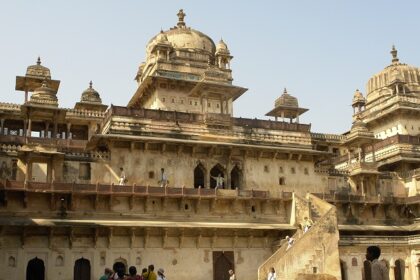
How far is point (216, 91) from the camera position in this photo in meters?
35.1

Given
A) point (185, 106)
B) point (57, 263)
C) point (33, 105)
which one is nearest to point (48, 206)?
point (57, 263)

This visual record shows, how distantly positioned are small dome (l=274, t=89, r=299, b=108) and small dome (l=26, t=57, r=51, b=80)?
55.2 feet

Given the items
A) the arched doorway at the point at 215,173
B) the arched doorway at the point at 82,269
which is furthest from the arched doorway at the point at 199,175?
the arched doorway at the point at 82,269

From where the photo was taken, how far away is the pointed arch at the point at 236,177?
1328 inches

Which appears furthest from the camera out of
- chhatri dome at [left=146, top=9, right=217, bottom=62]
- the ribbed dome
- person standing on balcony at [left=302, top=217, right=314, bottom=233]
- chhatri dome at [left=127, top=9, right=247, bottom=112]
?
the ribbed dome

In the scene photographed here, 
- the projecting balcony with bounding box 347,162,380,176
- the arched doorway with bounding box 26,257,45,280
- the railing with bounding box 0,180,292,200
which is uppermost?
the projecting balcony with bounding box 347,162,380,176

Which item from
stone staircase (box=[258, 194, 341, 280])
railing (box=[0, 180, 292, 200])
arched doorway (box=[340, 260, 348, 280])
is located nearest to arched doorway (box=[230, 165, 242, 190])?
railing (box=[0, 180, 292, 200])

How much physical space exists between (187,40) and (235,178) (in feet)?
47.9

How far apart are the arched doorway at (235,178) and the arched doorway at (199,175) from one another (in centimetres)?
185

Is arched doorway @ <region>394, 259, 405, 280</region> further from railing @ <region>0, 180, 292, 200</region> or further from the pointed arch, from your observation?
the pointed arch

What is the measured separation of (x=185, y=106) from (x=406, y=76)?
2308 cm

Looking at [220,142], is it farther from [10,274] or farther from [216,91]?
[10,274]

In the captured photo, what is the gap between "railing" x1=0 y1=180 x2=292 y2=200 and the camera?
27.0 metres

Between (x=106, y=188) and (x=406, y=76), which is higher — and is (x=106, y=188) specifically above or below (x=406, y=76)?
below
